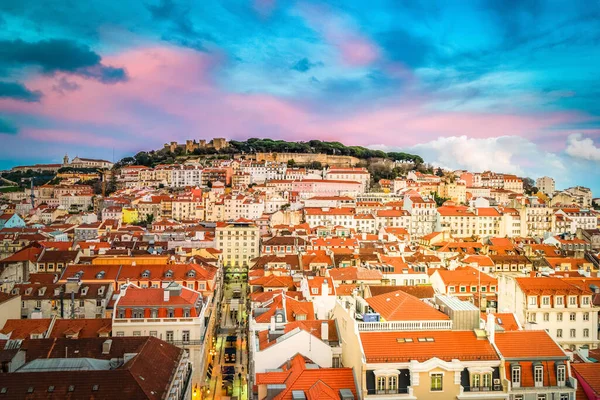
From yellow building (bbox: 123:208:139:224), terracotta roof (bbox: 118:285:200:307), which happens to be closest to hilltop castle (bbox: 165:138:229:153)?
yellow building (bbox: 123:208:139:224)

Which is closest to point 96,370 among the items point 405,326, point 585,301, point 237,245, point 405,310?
point 405,326

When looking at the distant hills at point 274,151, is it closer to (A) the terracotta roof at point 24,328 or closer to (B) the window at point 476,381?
(A) the terracotta roof at point 24,328

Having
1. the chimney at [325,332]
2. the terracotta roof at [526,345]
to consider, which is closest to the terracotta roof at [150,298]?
the chimney at [325,332]

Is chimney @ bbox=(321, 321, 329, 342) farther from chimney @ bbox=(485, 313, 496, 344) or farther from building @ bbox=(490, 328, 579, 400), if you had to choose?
building @ bbox=(490, 328, 579, 400)

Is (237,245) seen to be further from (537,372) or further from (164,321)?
(537,372)

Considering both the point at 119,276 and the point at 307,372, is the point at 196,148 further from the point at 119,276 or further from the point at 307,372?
the point at 307,372

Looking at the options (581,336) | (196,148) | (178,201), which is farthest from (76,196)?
(581,336)
